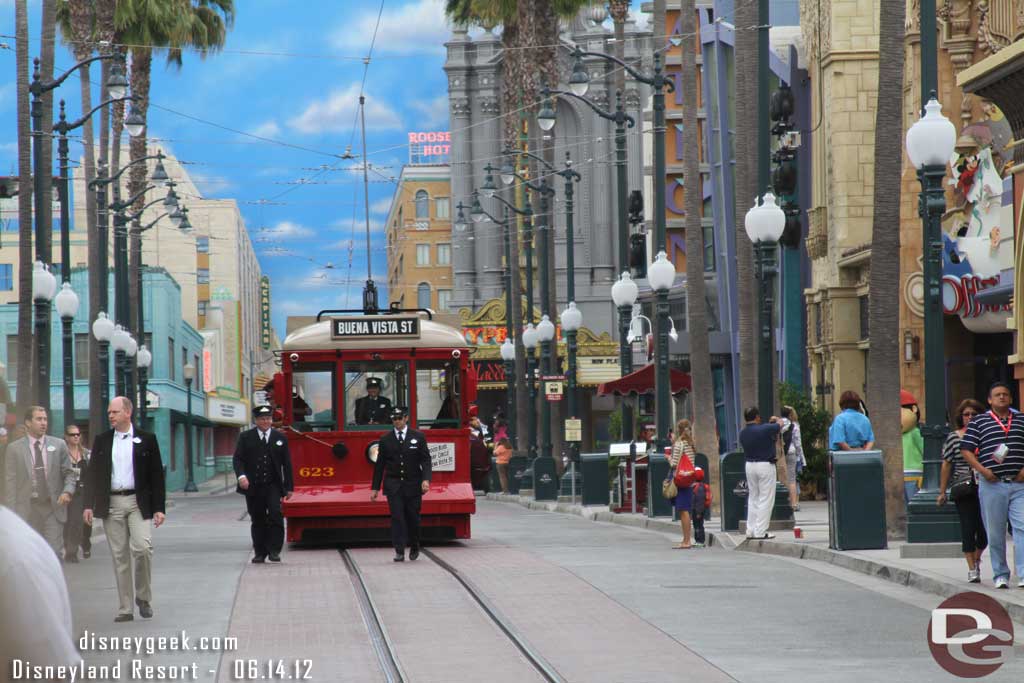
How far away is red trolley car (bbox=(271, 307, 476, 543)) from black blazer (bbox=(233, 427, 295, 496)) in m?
2.29

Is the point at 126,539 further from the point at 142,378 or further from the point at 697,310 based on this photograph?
the point at 142,378

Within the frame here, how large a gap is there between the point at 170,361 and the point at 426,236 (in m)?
38.7

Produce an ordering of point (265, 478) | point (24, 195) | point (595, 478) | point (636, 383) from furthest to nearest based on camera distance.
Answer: point (595, 478), point (636, 383), point (24, 195), point (265, 478)

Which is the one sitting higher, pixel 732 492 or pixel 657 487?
pixel 732 492

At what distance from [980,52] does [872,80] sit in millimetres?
7418

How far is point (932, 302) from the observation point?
59.7 feet

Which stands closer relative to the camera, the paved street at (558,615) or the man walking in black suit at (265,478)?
the paved street at (558,615)

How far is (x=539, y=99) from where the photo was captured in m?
49.6

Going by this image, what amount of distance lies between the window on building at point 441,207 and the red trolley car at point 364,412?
86.6m

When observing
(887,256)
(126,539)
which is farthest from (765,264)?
(126,539)

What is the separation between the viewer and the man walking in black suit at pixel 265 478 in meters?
20.2

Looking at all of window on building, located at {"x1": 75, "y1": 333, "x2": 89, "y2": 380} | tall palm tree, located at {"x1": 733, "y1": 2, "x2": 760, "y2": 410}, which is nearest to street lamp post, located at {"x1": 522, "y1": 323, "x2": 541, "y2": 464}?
tall palm tree, located at {"x1": 733, "y1": 2, "x2": 760, "y2": 410}

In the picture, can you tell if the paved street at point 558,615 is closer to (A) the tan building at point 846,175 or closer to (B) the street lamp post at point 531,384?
(A) the tan building at point 846,175

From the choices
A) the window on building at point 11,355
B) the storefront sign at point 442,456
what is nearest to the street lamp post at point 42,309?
the storefront sign at point 442,456
